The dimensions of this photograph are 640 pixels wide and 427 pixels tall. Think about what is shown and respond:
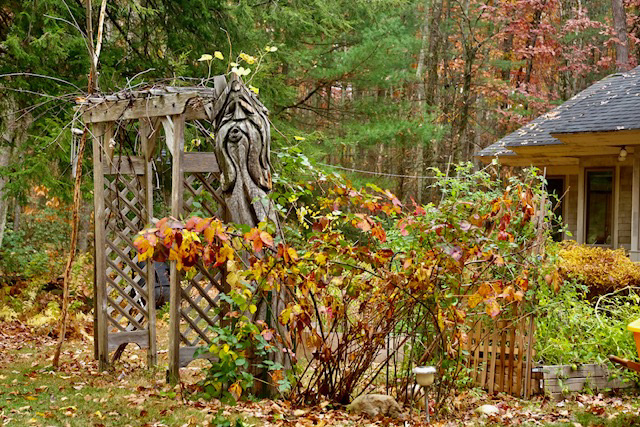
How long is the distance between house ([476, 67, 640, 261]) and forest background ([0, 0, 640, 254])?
124 inches

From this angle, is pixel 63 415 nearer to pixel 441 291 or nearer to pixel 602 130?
pixel 441 291

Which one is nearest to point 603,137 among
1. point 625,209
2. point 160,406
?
point 625,209

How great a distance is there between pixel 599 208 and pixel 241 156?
43.2 ft

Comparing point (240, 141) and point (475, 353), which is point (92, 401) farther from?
point (475, 353)

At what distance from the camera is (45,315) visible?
38.1ft

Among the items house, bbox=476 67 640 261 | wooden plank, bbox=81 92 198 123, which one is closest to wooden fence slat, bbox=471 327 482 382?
wooden plank, bbox=81 92 198 123

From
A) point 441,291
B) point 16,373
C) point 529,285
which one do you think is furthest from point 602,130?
point 16,373

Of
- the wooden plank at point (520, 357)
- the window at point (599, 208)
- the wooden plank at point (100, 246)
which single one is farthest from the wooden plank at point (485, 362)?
the window at point (599, 208)

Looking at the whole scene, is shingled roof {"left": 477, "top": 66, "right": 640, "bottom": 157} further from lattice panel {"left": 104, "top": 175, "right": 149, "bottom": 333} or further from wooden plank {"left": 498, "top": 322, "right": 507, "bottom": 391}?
lattice panel {"left": 104, "top": 175, "right": 149, "bottom": 333}

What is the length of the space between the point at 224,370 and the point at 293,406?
0.74 m

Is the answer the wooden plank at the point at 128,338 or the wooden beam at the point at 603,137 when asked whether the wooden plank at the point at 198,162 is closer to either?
the wooden plank at the point at 128,338

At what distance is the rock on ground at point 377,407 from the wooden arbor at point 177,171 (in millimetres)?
1695

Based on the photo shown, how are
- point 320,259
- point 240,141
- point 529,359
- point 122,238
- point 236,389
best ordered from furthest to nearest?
point 122,238
point 529,359
point 240,141
point 320,259
point 236,389

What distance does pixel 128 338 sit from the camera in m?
7.75
